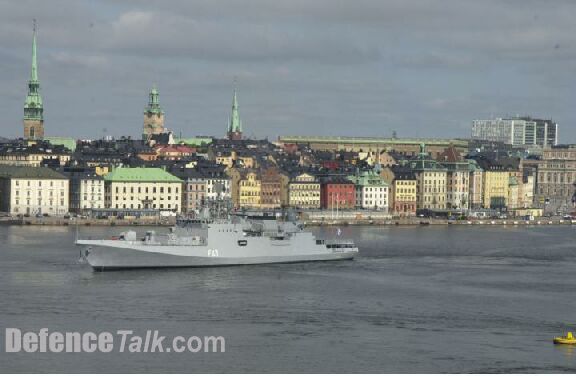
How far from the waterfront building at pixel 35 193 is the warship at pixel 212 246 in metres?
34.6

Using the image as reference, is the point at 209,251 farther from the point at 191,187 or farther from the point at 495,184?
the point at 495,184

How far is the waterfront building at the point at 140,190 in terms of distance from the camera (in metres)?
84.1

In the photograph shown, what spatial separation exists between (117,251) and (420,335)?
14849 millimetres

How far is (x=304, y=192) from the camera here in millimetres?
92438

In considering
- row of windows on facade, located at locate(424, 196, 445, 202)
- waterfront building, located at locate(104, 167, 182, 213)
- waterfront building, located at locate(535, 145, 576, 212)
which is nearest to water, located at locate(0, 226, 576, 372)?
waterfront building, located at locate(104, 167, 182, 213)

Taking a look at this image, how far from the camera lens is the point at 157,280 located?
41750 millimetres

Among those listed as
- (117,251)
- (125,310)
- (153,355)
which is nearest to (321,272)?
(117,251)

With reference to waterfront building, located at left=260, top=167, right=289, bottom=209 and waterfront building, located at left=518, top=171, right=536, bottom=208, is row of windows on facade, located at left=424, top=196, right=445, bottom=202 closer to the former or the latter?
waterfront building, located at left=518, top=171, right=536, bottom=208

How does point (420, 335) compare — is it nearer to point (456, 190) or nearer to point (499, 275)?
point (499, 275)

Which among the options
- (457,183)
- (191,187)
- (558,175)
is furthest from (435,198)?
(558,175)

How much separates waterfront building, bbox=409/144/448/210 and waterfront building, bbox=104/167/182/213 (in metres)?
19.8

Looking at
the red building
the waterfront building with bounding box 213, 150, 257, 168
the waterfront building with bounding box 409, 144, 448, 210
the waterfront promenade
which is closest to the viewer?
the waterfront promenade

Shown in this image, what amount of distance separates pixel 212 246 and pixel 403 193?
52.0 metres

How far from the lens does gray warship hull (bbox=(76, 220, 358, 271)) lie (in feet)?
146
